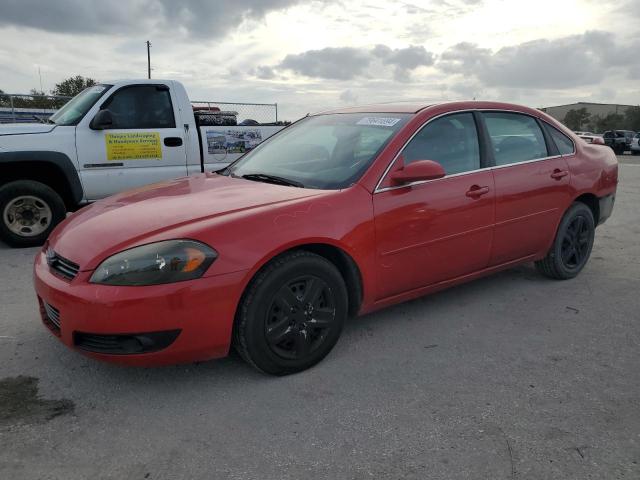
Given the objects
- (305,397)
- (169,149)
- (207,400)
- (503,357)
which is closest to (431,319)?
(503,357)

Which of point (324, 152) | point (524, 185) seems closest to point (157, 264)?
point (324, 152)

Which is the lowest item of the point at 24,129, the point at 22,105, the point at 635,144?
the point at 635,144

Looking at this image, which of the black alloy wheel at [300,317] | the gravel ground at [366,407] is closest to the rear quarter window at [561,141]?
the gravel ground at [366,407]

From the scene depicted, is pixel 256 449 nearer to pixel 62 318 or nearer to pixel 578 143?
pixel 62 318

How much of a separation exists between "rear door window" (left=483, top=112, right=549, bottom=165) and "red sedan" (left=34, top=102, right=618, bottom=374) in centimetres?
1

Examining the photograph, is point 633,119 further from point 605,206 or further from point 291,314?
point 291,314

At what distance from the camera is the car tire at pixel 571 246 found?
462 centimetres

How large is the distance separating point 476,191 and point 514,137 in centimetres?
80

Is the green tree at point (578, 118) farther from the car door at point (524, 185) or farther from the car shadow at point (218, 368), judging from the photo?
the car shadow at point (218, 368)

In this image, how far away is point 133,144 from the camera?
6.38m

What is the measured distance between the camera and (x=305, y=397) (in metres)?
2.83

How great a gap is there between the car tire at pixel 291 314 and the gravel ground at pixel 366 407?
5.4 inches

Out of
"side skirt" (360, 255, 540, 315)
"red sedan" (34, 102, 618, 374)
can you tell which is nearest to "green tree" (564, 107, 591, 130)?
"red sedan" (34, 102, 618, 374)

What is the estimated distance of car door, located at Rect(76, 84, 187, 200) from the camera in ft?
20.3
